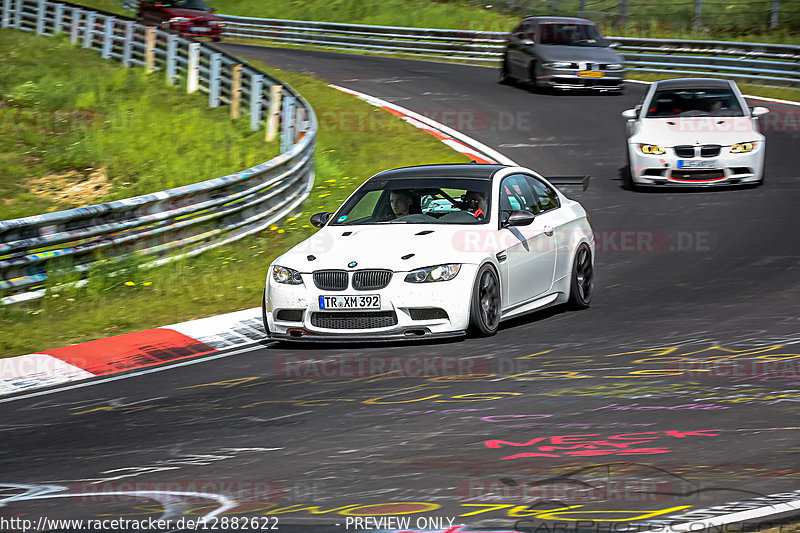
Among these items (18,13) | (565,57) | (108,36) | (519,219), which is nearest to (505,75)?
(565,57)

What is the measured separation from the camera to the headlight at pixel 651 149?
59.7ft

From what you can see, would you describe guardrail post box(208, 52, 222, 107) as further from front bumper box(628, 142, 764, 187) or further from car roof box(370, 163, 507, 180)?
car roof box(370, 163, 507, 180)

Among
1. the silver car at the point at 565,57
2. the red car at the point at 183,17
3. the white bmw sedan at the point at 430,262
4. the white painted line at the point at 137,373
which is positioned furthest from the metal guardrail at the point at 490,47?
the white painted line at the point at 137,373

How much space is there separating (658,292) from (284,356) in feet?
13.6

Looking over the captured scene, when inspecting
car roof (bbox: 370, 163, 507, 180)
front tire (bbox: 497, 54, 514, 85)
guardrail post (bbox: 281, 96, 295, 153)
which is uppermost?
car roof (bbox: 370, 163, 507, 180)

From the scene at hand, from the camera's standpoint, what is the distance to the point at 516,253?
35.4ft

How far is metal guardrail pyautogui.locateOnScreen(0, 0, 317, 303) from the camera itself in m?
12.4

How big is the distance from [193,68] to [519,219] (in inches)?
622

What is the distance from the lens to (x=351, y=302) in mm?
9969

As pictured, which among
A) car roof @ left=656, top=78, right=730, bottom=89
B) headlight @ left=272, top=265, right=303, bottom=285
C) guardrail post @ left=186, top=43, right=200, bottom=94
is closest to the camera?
headlight @ left=272, top=265, right=303, bottom=285

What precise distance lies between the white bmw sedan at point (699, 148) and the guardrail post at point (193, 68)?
32.7ft

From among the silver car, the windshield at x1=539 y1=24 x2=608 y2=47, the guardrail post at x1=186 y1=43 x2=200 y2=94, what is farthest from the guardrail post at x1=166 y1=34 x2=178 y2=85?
the windshield at x1=539 y1=24 x2=608 y2=47

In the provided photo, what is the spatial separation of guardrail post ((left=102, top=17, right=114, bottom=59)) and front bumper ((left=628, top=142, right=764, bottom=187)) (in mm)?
14853

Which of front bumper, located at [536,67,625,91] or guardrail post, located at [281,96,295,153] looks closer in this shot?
guardrail post, located at [281,96,295,153]
